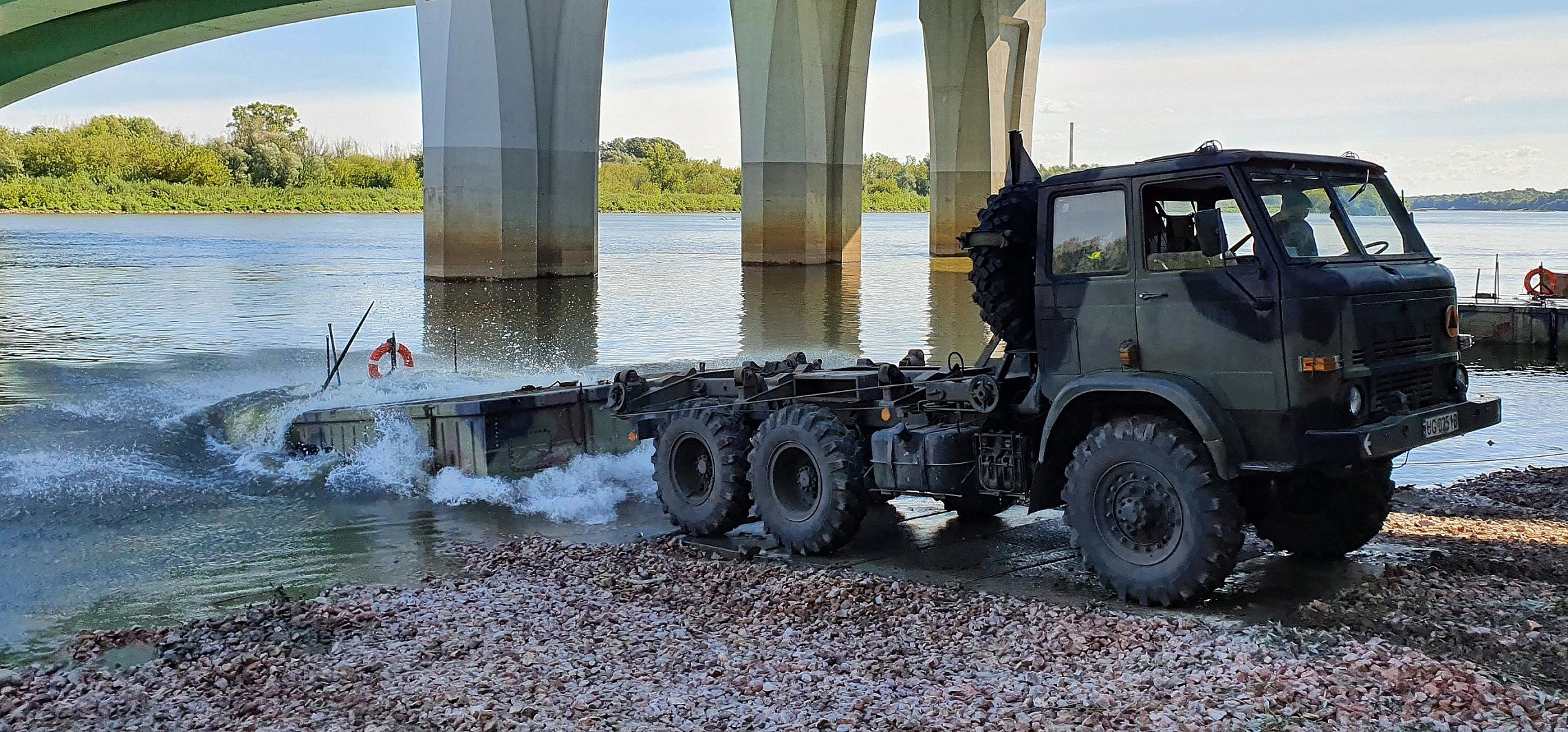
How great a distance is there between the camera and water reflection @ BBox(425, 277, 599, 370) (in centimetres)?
2645

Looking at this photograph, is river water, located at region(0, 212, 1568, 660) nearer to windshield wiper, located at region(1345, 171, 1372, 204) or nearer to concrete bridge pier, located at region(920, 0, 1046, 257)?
windshield wiper, located at region(1345, 171, 1372, 204)

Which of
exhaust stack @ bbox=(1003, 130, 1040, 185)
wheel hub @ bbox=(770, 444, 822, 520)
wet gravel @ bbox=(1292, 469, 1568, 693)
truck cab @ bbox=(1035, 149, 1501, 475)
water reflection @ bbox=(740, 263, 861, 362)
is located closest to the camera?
wet gravel @ bbox=(1292, 469, 1568, 693)

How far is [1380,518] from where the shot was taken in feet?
29.2

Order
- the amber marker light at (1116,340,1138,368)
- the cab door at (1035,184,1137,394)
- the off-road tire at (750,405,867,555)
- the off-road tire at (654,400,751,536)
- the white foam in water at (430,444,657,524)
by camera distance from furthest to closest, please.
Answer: the white foam in water at (430,444,657,524)
the off-road tire at (654,400,751,536)
the off-road tire at (750,405,867,555)
the cab door at (1035,184,1137,394)
the amber marker light at (1116,340,1138,368)

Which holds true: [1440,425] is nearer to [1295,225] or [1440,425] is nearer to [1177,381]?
[1295,225]

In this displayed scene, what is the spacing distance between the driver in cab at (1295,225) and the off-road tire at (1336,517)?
1.66 metres

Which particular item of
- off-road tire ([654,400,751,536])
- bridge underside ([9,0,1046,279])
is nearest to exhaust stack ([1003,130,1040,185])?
off-road tire ([654,400,751,536])

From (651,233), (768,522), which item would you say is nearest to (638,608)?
(768,522)

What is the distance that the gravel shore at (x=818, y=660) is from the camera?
6141 millimetres

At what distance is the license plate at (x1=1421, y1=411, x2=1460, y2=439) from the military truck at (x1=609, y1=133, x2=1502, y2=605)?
0.04ft

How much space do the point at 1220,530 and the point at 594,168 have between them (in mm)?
37656

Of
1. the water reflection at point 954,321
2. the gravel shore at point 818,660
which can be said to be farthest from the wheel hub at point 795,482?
the water reflection at point 954,321

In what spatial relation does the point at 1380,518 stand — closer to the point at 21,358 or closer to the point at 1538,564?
the point at 1538,564

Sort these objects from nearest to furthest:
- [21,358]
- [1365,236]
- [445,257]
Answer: [1365,236]
[21,358]
[445,257]
